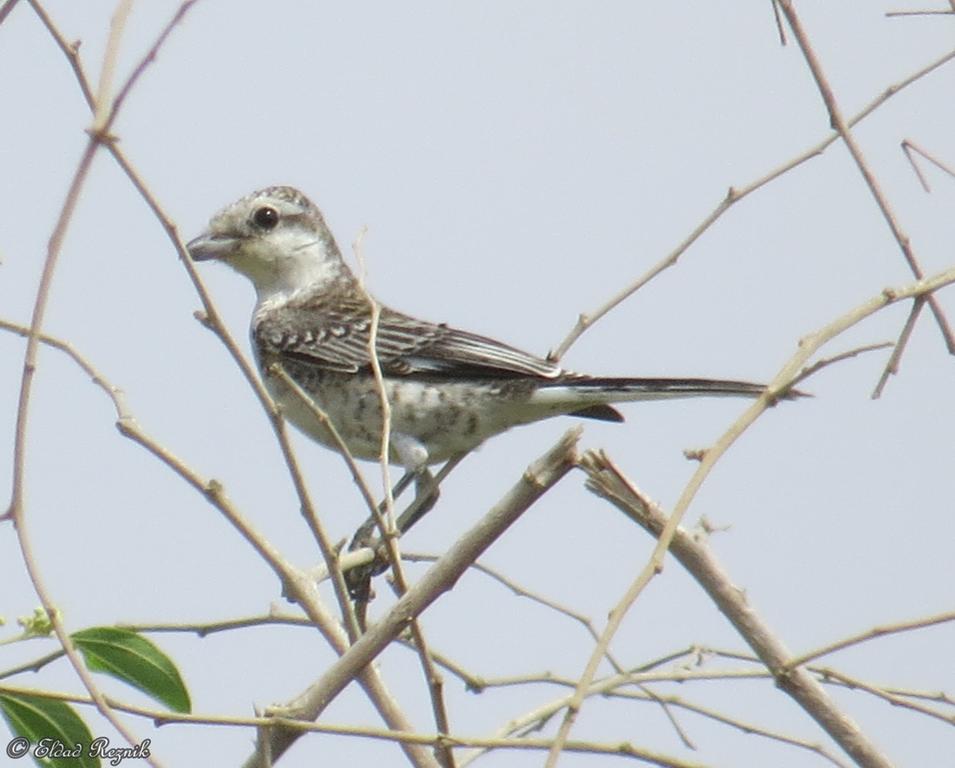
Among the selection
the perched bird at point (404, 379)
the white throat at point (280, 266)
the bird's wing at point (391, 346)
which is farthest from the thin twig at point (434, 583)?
the white throat at point (280, 266)

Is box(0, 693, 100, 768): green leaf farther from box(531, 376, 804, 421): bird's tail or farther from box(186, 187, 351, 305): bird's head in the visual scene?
box(186, 187, 351, 305): bird's head

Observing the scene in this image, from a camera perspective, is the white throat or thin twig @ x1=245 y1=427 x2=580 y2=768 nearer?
thin twig @ x1=245 y1=427 x2=580 y2=768

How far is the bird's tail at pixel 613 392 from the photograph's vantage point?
489 cm

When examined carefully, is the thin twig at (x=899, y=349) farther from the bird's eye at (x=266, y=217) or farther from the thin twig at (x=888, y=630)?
the bird's eye at (x=266, y=217)

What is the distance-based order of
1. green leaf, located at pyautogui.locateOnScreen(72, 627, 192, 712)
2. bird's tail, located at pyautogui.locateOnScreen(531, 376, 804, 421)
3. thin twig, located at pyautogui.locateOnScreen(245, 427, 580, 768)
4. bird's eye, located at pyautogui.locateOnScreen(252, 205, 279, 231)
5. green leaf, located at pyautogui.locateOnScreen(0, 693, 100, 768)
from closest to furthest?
thin twig, located at pyautogui.locateOnScreen(245, 427, 580, 768) < green leaf, located at pyautogui.locateOnScreen(0, 693, 100, 768) < green leaf, located at pyautogui.locateOnScreen(72, 627, 192, 712) < bird's tail, located at pyautogui.locateOnScreen(531, 376, 804, 421) < bird's eye, located at pyautogui.locateOnScreen(252, 205, 279, 231)

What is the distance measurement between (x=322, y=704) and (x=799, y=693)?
0.77 meters

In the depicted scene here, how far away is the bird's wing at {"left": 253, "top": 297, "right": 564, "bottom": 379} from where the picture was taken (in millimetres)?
6023

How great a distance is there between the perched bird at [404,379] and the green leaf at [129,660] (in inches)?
97.3

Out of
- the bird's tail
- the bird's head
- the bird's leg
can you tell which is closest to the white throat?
the bird's head

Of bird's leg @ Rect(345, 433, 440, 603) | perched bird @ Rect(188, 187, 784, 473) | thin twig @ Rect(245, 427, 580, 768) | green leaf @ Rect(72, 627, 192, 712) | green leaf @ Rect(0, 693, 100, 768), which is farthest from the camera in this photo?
perched bird @ Rect(188, 187, 784, 473)

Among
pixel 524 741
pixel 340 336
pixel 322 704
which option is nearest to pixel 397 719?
pixel 322 704

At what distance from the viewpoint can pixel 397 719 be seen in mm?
2787

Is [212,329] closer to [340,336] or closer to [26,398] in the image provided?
[26,398]

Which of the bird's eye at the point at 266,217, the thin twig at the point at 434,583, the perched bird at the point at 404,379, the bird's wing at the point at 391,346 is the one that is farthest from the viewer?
the bird's eye at the point at 266,217
